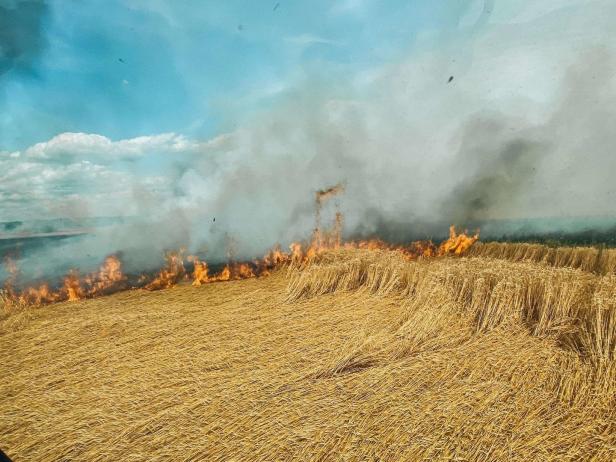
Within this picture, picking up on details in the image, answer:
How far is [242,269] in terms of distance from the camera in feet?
27.8

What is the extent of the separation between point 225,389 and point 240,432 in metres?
0.50

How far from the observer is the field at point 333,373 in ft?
7.75

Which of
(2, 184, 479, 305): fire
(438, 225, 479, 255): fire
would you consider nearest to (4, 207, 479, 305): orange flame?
(2, 184, 479, 305): fire

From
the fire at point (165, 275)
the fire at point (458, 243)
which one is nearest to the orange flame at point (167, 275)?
the fire at point (165, 275)

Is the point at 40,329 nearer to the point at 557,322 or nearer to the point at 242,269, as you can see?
the point at 242,269

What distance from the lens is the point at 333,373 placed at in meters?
3.11

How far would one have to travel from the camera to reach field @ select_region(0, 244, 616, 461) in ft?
7.75

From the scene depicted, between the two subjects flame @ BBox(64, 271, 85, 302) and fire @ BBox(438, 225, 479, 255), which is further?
fire @ BBox(438, 225, 479, 255)

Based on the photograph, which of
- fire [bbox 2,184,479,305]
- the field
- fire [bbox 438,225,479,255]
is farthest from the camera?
fire [bbox 438,225,479,255]

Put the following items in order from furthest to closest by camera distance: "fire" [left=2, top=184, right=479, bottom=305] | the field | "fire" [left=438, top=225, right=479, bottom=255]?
"fire" [left=438, top=225, right=479, bottom=255], "fire" [left=2, top=184, right=479, bottom=305], the field

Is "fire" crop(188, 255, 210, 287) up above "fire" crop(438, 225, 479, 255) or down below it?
above

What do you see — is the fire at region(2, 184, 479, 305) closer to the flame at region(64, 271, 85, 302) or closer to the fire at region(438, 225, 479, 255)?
the flame at region(64, 271, 85, 302)

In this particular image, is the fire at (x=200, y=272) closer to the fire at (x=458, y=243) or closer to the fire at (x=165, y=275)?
the fire at (x=165, y=275)

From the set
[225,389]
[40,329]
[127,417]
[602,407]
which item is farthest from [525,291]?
[40,329]
